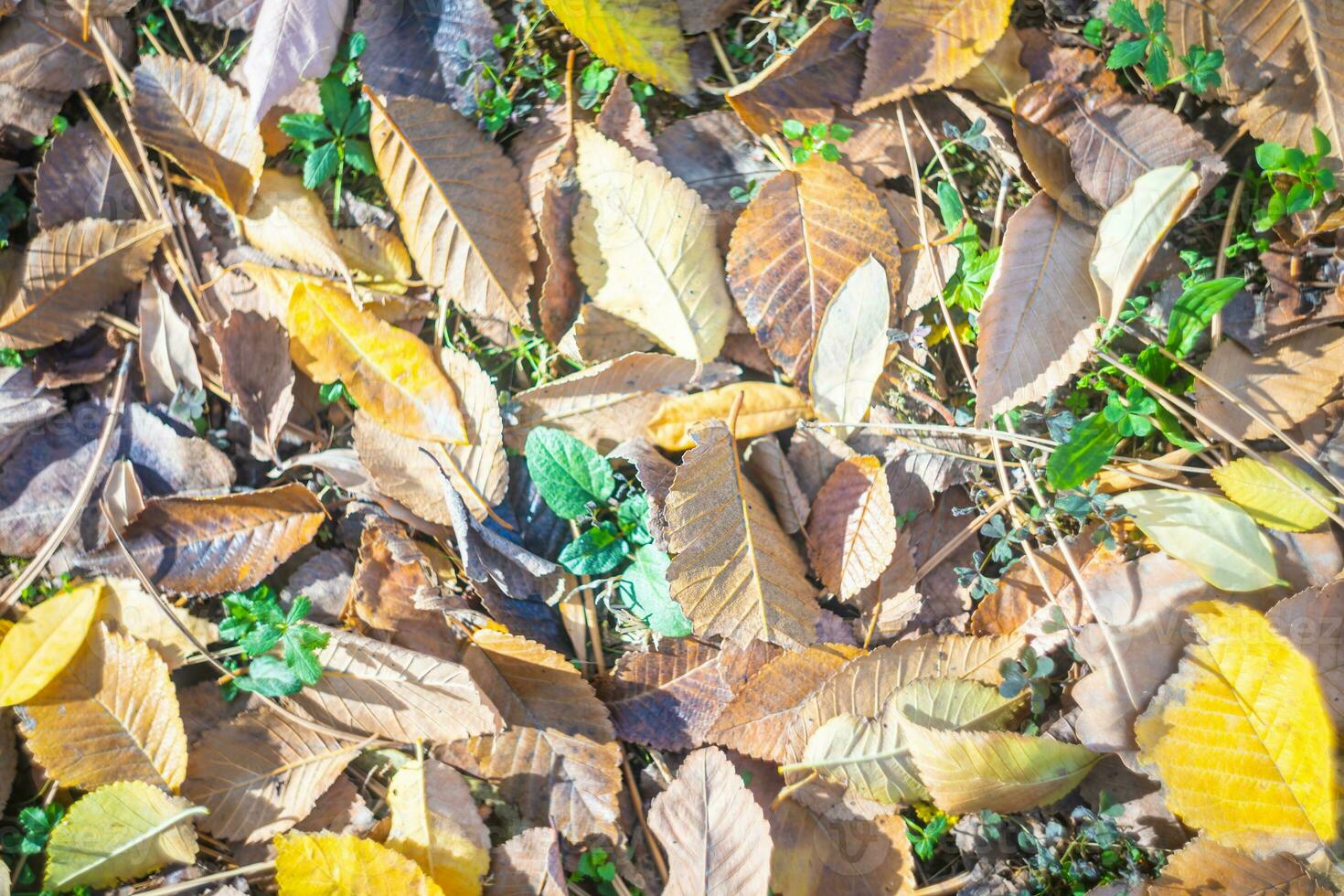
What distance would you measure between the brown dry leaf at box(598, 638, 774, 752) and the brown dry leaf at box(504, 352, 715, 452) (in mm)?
486

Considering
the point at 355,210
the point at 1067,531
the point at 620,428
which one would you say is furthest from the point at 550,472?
the point at 1067,531

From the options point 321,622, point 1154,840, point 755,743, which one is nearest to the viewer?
point 1154,840

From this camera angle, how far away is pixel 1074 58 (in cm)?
189

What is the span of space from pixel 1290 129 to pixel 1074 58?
46 cm

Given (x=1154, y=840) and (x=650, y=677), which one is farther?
(x=650, y=677)

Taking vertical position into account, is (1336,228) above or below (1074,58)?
below

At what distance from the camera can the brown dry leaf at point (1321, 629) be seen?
5.68 feet

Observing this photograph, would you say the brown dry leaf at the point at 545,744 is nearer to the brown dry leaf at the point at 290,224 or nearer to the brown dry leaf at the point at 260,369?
the brown dry leaf at the point at 260,369

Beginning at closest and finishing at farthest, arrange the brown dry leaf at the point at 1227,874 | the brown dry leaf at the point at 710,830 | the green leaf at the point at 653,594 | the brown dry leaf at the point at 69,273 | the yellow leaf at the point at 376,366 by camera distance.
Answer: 1. the brown dry leaf at the point at 1227,874
2. the brown dry leaf at the point at 710,830
3. the green leaf at the point at 653,594
4. the yellow leaf at the point at 376,366
5. the brown dry leaf at the point at 69,273

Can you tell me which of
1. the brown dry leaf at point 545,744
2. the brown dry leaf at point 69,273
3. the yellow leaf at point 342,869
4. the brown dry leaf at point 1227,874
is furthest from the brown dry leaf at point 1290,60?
the brown dry leaf at point 69,273

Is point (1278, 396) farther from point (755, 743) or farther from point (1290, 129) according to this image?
point (755, 743)

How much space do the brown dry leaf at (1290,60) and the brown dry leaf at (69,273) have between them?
2430mm

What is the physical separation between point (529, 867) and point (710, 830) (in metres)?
0.40

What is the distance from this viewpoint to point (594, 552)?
195 centimetres
